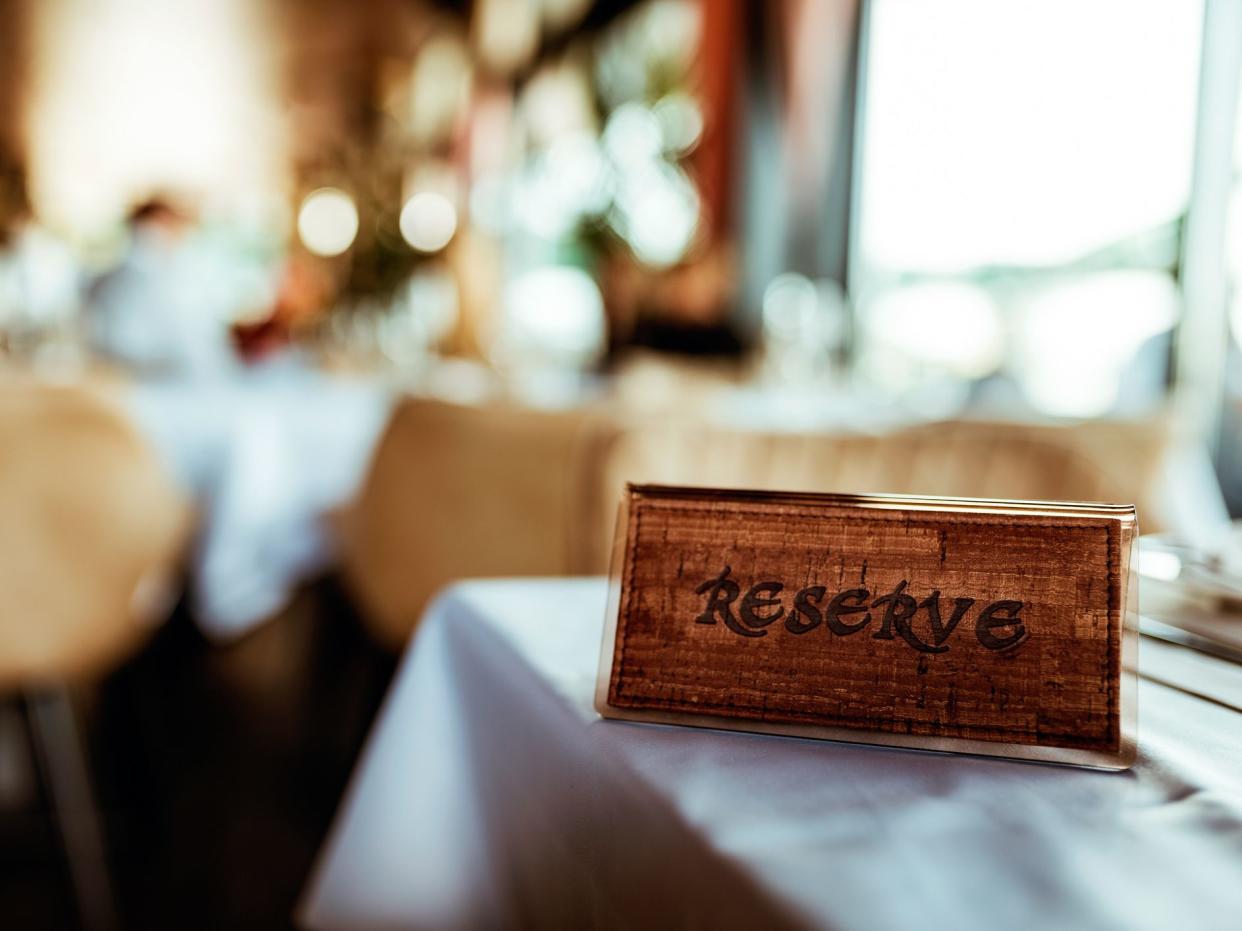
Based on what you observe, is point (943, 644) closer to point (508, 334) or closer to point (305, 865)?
point (305, 865)

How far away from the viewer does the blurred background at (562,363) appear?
4.68ft

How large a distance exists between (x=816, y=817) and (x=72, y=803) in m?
1.84

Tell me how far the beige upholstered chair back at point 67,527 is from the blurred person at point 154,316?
1.22 m

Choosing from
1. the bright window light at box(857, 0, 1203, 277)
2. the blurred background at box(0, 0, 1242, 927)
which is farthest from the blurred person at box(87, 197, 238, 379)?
the bright window light at box(857, 0, 1203, 277)

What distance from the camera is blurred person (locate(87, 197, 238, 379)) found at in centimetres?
285

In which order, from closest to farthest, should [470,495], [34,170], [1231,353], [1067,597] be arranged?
1. [1067,597]
2. [470,495]
3. [1231,353]
4. [34,170]

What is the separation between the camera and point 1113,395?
4.23 m

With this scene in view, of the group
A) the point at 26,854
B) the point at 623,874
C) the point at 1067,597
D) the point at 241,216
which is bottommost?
the point at 26,854

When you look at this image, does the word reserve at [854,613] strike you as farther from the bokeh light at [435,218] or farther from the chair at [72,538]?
the bokeh light at [435,218]

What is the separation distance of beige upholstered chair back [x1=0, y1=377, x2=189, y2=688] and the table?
101cm

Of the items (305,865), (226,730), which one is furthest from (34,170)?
(305,865)

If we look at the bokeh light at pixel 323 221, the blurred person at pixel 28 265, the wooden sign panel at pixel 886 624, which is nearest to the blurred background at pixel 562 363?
the wooden sign panel at pixel 886 624

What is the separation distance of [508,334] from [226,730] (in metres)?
7.17

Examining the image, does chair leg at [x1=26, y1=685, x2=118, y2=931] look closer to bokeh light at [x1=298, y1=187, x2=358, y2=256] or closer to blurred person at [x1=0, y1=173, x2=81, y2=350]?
blurred person at [x1=0, y1=173, x2=81, y2=350]
